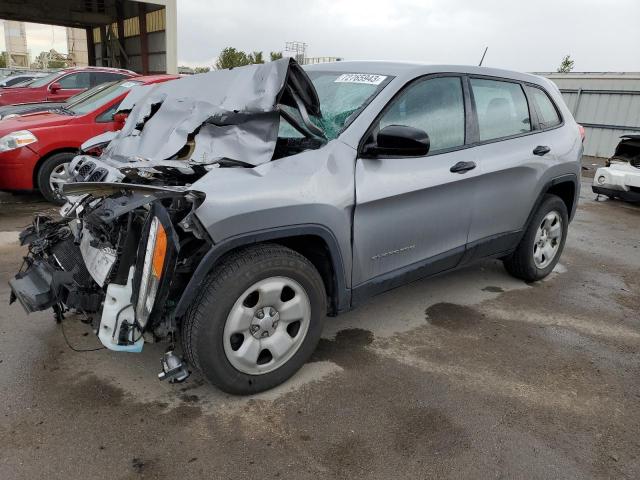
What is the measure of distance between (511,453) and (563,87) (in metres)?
16.2

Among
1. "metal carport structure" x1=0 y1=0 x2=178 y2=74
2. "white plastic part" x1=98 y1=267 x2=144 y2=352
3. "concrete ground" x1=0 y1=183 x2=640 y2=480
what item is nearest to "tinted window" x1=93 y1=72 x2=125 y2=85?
"metal carport structure" x1=0 y1=0 x2=178 y2=74

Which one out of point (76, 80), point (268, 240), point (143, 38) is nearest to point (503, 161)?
point (268, 240)

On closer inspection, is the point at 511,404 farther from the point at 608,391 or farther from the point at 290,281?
the point at 290,281

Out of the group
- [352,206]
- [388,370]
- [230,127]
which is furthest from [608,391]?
[230,127]

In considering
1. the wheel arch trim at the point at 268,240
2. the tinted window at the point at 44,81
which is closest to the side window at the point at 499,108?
the wheel arch trim at the point at 268,240

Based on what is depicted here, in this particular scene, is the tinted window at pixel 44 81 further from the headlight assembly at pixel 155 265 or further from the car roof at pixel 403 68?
the headlight assembly at pixel 155 265

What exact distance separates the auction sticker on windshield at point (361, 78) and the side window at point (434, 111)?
183 mm

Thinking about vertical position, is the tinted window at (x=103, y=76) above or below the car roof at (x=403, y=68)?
below

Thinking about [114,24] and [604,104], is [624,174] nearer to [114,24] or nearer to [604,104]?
[604,104]

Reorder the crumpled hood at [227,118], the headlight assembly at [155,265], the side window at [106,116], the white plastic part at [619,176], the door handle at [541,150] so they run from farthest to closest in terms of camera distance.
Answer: the white plastic part at [619,176], the side window at [106,116], the door handle at [541,150], the crumpled hood at [227,118], the headlight assembly at [155,265]

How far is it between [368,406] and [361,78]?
2009 millimetres

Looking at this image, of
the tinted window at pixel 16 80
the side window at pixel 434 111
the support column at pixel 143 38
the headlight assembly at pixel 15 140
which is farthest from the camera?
the support column at pixel 143 38

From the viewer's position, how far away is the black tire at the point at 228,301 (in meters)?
2.42

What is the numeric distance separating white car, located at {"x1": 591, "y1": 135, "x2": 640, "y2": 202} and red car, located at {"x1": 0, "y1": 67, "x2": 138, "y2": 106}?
29.4 feet
